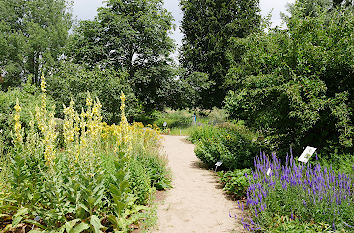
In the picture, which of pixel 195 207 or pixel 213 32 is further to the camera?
pixel 213 32

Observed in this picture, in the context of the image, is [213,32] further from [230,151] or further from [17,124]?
[17,124]

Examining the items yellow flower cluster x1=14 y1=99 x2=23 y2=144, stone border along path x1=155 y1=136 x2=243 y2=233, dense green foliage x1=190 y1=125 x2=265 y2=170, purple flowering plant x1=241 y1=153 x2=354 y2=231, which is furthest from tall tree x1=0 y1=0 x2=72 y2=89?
purple flowering plant x1=241 y1=153 x2=354 y2=231

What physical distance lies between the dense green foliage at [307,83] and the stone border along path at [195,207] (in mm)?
1947

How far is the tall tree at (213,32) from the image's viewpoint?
819 inches

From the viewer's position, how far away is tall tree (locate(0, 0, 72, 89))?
1008 inches

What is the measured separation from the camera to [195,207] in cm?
487

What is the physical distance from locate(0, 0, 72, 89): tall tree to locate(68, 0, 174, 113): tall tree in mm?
9566

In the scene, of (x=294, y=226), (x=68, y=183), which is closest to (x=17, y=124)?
(x=68, y=183)

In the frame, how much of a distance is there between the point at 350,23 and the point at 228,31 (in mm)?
15975

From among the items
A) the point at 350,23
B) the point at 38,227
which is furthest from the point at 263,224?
the point at 350,23

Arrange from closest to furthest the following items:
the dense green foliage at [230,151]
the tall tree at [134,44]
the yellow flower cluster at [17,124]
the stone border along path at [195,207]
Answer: the yellow flower cluster at [17,124], the stone border along path at [195,207], the dense green foliage at [230,151], the tall tree at [134,44]

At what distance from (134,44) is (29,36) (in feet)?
50.1

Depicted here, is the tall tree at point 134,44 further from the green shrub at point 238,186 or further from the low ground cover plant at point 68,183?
the low ground cover plant at point 68,183

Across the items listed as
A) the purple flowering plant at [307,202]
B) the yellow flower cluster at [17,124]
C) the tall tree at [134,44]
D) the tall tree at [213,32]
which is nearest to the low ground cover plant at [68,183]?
the yellow flower cluster at [17,124]
